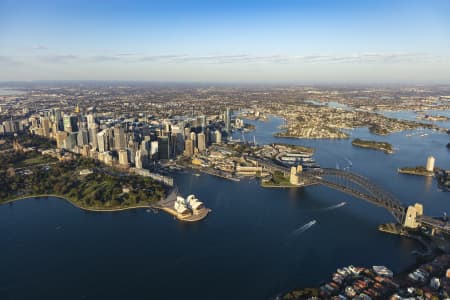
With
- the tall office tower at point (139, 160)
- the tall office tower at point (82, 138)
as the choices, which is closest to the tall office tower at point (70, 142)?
the tall office tower at point (82, 138)

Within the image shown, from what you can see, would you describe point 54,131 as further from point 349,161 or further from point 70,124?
point 349,161

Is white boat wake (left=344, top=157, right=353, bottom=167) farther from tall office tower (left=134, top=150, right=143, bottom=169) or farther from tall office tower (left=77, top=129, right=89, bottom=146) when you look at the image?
tall office tower (left=77, top=129, right=89, bottom=146)

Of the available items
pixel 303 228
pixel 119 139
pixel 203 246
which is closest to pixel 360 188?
pixel 303 228

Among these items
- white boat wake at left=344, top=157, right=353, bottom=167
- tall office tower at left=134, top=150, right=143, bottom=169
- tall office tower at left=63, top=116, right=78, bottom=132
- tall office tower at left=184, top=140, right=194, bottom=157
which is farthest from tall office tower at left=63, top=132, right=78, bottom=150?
white boat wake at left=344, top=157, right=353, bottom=167

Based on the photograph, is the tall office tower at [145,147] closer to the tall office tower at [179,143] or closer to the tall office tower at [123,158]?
the tall office tower at [123,158]

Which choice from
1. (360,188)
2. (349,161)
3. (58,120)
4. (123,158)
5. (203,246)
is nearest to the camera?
(203,246)

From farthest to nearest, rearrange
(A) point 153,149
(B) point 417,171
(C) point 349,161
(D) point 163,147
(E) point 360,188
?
1. (D) point 163,147
2. (C) point 349,161
3. (A) point 153,149
4. (B) point 417,171
5. (E) point 360,188
